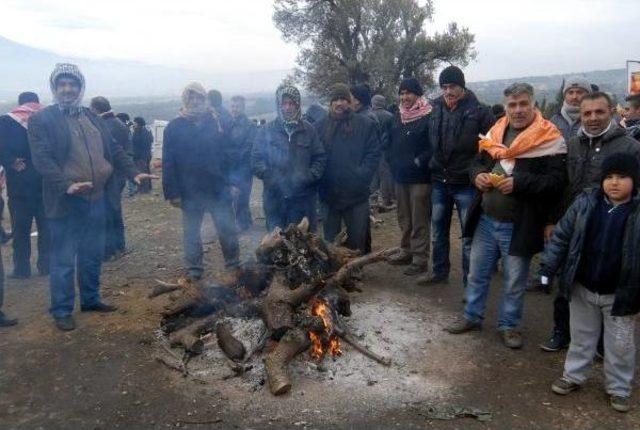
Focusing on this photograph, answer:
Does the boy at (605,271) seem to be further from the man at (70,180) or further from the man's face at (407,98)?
the man at (70,180)

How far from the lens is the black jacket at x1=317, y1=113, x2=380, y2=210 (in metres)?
5.97

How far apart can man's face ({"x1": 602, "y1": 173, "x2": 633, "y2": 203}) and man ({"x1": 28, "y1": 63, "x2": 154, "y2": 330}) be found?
14.4 ft

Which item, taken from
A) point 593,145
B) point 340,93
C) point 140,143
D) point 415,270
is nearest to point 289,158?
point 340,93

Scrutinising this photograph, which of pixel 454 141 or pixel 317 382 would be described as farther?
pixel 454 141

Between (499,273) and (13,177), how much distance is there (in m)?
6.58

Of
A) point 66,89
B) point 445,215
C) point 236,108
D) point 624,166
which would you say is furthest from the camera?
point 236,108

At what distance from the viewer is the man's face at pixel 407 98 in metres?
5.93

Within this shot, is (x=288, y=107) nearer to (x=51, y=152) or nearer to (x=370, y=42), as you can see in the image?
(x=51, y=152)

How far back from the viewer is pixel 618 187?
10.9 ft

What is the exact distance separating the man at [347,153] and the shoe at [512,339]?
2181mm

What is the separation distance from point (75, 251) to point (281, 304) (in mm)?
2374

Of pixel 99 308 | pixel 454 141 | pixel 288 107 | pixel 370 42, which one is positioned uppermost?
pixel 370 42

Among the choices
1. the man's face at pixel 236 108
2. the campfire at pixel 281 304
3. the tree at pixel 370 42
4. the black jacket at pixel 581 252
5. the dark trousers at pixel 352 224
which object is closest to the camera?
the black jacket at pixel 581 252

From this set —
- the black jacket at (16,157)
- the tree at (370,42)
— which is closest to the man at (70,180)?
the black jacket at (16,157)
